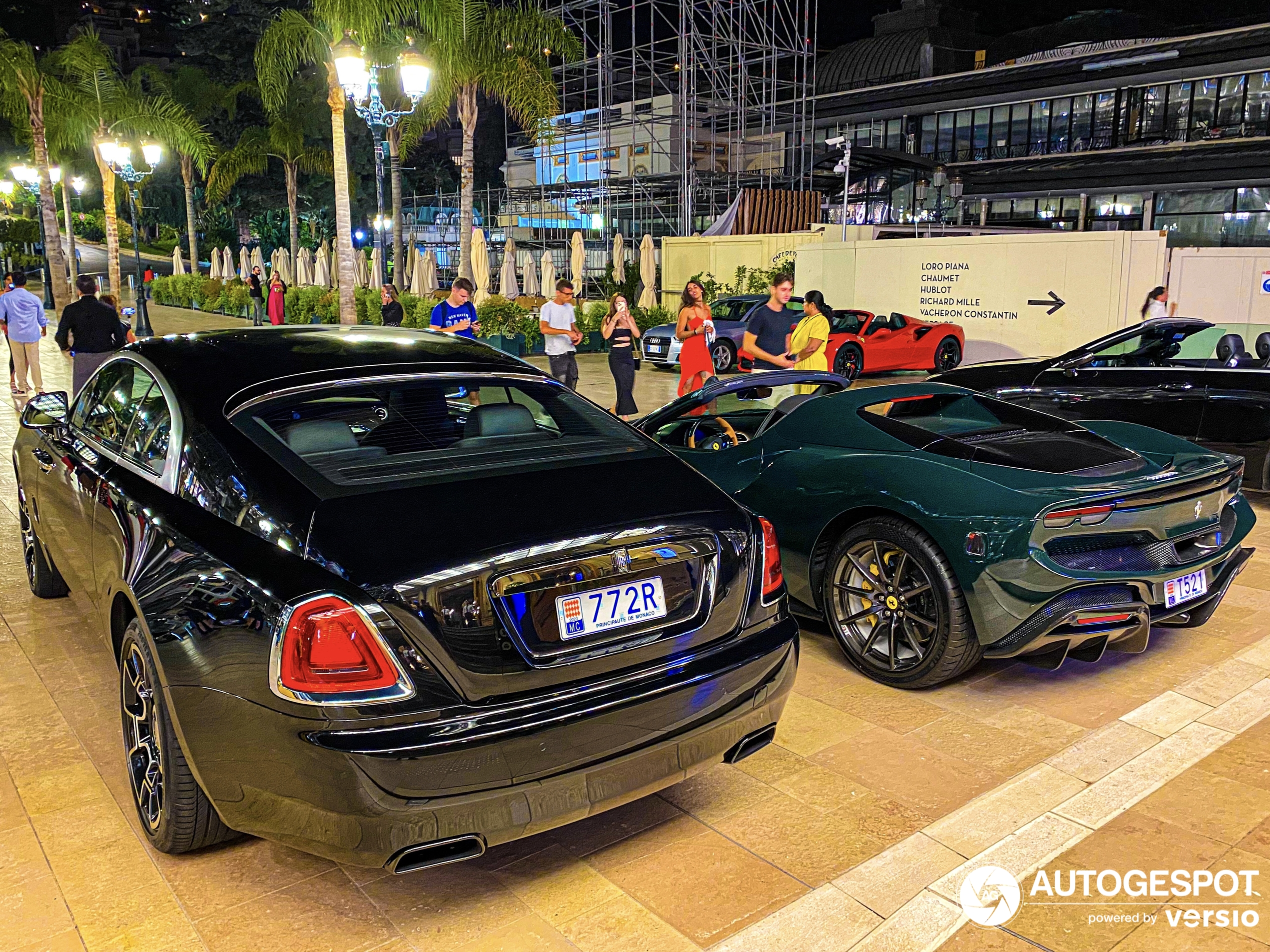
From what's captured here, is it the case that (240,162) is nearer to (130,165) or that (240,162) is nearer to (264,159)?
(264,159)

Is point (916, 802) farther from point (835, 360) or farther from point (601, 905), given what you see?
point (835, 360)

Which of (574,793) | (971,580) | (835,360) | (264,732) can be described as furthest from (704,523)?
(835,360)

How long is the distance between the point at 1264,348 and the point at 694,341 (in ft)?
15.5

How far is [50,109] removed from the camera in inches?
1117

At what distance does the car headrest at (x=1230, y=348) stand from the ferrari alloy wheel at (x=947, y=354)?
9677 millimetres

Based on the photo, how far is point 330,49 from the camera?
1568 cm

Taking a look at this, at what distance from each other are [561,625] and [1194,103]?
126ft

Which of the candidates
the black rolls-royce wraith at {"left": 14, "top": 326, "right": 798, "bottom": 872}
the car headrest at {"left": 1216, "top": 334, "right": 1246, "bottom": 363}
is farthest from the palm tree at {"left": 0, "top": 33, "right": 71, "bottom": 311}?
the black rolls-royce wraith at {"left": 14, "top": 326, "right": 798, "bottom": 872}

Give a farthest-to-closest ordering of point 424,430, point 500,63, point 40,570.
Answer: point 500,63 < point 40,570 < point 424,430

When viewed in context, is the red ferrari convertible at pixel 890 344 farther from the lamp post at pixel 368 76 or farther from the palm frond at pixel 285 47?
the palm frond at pixel 285 47


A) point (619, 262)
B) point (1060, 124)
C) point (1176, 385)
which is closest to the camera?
point (1176, 385)

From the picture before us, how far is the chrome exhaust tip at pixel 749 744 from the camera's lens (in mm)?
3229

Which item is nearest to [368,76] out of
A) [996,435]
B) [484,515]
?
[996,435]

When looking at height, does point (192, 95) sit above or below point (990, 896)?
above
